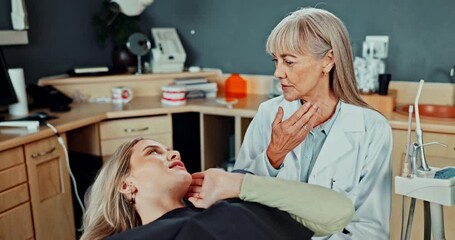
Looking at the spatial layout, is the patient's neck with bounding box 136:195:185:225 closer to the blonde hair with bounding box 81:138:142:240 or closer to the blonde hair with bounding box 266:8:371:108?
the blonde hair with bounding box 81:138:142:240

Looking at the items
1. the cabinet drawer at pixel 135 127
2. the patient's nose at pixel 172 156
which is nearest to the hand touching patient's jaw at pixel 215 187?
the patient's nose at pixel 172 156

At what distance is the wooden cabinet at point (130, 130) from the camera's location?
270 cm

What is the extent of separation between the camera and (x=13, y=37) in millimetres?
2779

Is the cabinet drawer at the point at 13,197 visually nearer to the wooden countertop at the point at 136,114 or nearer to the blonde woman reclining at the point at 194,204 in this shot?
the wooden countertop at the point at 136,114

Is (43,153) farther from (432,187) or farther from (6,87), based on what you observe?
(432,187)

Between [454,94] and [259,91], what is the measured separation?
4.08 feet

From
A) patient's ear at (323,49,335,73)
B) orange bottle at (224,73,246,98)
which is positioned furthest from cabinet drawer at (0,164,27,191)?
orange bottle at (224,73,246,98)

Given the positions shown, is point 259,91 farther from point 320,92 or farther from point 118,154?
point 118,154

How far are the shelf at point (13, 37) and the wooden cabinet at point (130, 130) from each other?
0.75 meters

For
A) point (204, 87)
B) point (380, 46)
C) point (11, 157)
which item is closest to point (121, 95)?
point (204, 87)

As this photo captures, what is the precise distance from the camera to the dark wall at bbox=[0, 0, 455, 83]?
2697 millimetres

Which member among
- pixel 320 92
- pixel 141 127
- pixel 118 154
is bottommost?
pixel 141 127

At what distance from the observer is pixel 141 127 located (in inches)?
109

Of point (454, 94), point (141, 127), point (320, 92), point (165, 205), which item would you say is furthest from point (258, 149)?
point (454, 94)
